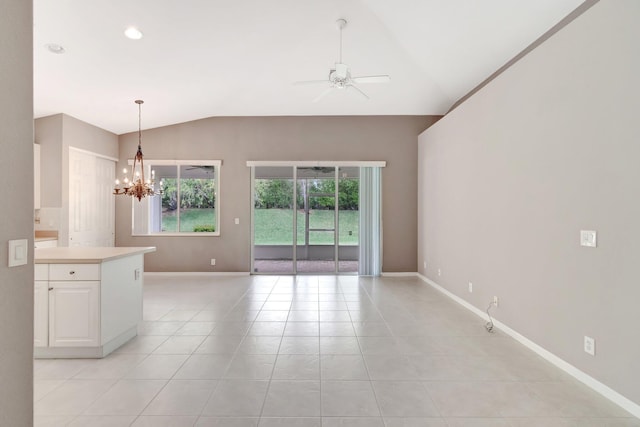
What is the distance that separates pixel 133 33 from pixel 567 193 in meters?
4.64

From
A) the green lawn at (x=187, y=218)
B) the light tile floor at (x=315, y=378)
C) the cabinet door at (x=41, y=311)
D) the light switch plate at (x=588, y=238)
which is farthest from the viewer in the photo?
the green lawn at (x=187, y=218)

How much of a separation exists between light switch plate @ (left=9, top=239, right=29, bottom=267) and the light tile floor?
1255 millimetres

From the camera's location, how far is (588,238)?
2453 mm

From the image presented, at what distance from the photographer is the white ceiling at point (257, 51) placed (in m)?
3.40

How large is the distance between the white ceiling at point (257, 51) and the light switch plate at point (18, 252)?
285 centimetres

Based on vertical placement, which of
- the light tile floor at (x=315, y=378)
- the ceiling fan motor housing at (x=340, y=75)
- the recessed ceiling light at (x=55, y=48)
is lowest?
the light tile floor at (x=315, y=378)

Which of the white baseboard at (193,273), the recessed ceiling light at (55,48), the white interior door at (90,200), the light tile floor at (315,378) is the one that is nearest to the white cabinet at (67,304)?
the light tile floor at (315,378)

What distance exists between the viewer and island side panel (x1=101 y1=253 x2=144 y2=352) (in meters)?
2.93

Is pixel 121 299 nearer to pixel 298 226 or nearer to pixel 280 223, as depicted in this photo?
pixel 280 223

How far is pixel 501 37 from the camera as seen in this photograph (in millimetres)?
3777

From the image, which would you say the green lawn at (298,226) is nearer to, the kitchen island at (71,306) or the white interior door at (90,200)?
the white interior door at (90,200)

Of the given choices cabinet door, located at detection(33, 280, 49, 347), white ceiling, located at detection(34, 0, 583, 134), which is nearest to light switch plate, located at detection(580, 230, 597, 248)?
white ceiling, located at detection(34, 0, 583, 134)

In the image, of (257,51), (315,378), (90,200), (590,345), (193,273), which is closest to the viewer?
(590,345)

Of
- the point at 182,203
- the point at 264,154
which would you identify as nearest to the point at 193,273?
the point at 182,203
